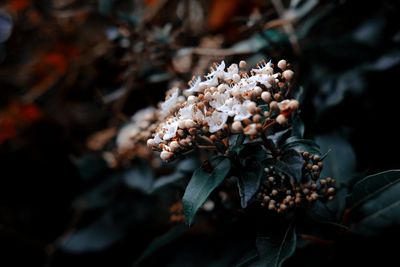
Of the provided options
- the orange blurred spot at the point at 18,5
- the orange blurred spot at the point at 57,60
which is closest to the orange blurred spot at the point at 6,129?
the orange blurred spot at the point at 57,60

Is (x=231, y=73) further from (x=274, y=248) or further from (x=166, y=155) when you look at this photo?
(x=274, y=248)

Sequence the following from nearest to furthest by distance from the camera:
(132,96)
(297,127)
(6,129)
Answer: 1. (297,127)
2. (132,96)
3. (6,129)

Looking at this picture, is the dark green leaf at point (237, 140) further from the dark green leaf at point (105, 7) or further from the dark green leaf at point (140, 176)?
the dark green leaf at point (105, 7)

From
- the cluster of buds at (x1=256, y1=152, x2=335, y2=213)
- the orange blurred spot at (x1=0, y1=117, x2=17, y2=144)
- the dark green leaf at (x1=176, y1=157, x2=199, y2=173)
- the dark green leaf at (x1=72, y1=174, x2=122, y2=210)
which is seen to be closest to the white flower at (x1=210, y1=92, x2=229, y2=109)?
the cluster of buds at (x1=256, y1=152, x2=335, y2=213)

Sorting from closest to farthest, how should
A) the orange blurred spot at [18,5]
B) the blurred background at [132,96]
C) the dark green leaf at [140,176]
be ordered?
the blurred background at [132,96], the dark green leaf at [140,176], the orange blurred spot at [18,5]

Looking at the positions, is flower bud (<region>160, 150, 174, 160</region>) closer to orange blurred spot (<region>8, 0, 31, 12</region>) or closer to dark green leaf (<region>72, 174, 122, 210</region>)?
dark green leaf (<region>72, 174, 122, 210</region>)

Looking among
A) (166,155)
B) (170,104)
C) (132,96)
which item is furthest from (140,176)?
(166,155)
